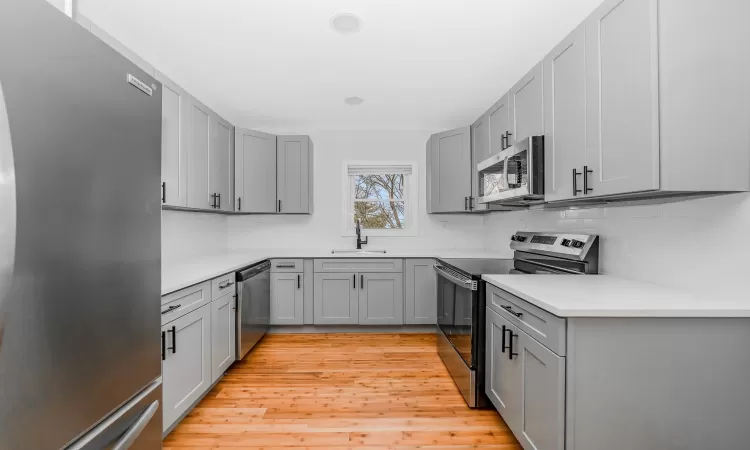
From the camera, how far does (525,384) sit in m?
1.65

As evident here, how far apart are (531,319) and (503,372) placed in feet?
1.70

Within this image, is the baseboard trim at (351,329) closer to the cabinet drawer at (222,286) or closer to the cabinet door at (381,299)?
the cabinet door at (381,299)

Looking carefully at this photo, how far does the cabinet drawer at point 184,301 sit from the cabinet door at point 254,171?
58.9 inches

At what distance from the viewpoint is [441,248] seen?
430cm

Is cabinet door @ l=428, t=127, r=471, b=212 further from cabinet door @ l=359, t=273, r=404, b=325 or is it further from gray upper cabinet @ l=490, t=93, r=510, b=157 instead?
cabinet door @ l=359, t=273, r=404, b=325

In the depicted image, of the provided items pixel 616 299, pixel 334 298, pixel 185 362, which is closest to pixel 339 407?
pixel 185 362

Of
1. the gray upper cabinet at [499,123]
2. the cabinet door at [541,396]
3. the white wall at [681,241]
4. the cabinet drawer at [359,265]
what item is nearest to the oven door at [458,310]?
the cabinet door at [541,396]

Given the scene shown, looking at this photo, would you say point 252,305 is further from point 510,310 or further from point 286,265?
point 510,310

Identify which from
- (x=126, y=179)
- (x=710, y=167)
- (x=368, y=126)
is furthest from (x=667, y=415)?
(x=368, y=126)

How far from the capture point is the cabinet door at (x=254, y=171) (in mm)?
3654

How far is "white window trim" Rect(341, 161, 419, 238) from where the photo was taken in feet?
14.2

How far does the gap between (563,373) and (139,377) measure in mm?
1467

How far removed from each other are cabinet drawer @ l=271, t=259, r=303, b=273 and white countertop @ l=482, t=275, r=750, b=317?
2.29 meters

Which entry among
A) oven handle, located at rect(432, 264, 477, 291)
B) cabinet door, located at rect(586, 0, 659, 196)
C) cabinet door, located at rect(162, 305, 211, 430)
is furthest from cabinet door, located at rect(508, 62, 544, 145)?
cabinet door, located at rect(162, 305, 211, 430)
